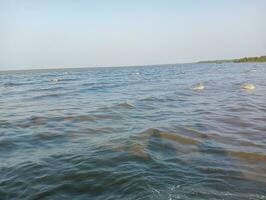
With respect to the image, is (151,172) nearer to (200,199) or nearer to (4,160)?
(200,199)

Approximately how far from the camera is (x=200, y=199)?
15.3 ft

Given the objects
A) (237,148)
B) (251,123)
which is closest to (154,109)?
(251,123)

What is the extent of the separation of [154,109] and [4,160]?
26.3 feet

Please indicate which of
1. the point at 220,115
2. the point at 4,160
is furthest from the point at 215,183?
the point at 220,115

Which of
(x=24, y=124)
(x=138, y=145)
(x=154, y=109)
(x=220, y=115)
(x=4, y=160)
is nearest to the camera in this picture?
(x=4, y=160)

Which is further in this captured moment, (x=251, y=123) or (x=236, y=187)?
(x=251, y=123)

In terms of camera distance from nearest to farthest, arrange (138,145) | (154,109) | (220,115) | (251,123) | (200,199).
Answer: (200,199)
(138,145)
(251,123)
(220,115)
(154,109)

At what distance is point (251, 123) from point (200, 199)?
6296mm

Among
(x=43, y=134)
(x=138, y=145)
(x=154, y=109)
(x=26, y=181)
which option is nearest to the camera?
(x=26, y=181)

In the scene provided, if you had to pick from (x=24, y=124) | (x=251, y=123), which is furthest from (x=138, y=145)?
(x=24, y=124)

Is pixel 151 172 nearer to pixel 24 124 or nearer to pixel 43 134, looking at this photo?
pixel 43 134

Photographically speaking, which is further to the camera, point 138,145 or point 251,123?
point 251,123

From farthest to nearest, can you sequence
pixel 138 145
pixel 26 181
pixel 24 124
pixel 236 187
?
1. pixel 24 124
2. pixel 138 145
3. pixel 26 181
4. pixel 236 187

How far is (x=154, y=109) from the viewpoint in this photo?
1403cm
